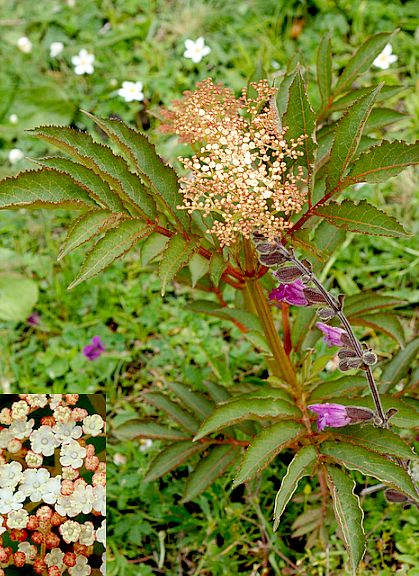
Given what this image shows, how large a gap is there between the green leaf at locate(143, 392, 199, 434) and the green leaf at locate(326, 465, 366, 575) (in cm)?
50

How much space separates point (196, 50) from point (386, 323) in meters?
1.69

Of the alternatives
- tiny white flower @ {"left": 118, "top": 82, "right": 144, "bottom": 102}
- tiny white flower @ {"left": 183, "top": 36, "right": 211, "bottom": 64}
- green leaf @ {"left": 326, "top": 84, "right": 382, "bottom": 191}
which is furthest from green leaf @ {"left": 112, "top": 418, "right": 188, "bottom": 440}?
tiny white flower @ {"left": 183, "top": 36, "right": 211, "bottom": 64}

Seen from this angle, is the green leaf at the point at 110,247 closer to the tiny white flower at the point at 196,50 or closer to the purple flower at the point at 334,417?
the purple flower at the point at 334,417

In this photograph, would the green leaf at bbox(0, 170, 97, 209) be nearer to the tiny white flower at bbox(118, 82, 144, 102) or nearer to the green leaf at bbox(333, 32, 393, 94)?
the green leaf at bbox(333, 32, 393, 94)

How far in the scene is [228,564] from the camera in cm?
196

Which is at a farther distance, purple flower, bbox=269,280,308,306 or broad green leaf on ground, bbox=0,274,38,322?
broad green leaf on ground, bbox=0,274,38,322

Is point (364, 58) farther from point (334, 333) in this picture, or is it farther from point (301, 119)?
point (334, 333)

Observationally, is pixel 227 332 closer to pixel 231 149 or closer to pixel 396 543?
pixel 396 543

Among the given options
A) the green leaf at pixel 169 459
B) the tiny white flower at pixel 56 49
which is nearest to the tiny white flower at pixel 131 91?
the tiny white flower at pixel 56 49

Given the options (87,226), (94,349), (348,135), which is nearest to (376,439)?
(348,135)

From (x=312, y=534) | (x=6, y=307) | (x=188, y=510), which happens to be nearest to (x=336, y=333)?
(x=312, y=534)

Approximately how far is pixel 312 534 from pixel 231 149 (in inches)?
44.7

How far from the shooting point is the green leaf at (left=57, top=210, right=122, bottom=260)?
4.17 feet

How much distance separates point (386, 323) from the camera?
1.80 metres
